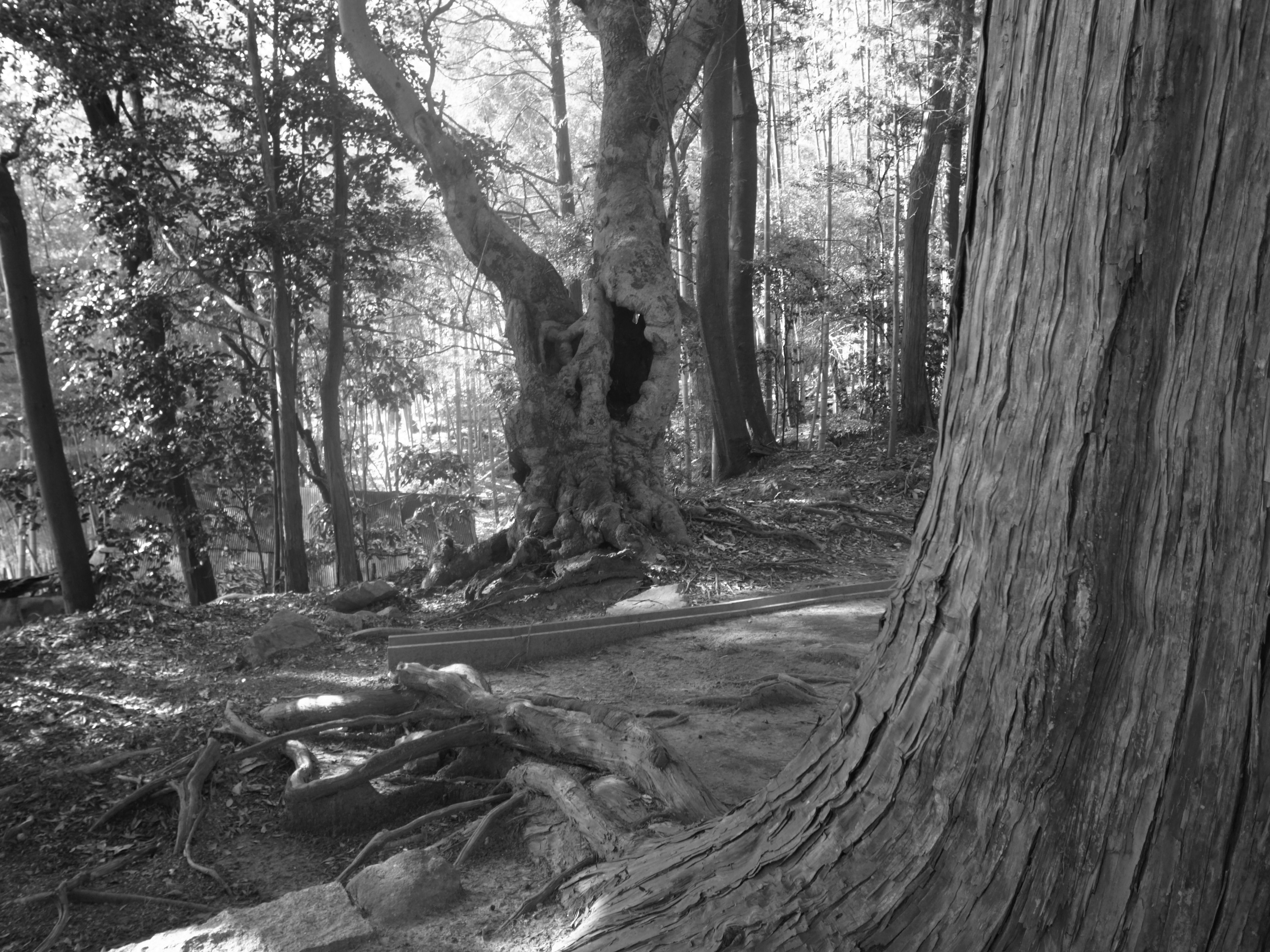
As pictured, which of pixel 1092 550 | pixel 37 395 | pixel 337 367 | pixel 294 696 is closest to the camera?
pixel 1092 550

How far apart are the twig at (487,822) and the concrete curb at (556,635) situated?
200cm

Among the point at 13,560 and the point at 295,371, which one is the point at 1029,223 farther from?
the point at 13,560

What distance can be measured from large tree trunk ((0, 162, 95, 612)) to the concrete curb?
4.51m

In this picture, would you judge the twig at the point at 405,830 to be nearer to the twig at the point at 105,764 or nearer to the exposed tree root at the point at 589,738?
the exposed tree root at the point at 589,738

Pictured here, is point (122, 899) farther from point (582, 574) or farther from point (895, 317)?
point (895, 317)

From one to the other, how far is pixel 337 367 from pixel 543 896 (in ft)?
28.6

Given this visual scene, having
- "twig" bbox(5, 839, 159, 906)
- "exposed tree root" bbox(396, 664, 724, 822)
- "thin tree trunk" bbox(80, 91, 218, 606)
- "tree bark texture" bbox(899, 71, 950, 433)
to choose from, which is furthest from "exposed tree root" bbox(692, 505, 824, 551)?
"tree bark texture" bbox(899, 71, 950, 433)

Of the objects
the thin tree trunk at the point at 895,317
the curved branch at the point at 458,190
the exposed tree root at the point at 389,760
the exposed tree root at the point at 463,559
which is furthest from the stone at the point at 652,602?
the thin tree trunk at the point at 895,317

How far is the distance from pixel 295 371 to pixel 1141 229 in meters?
10.5

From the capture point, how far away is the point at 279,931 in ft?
7.88

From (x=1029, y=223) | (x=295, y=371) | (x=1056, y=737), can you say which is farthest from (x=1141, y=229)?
(x=295, y=371)

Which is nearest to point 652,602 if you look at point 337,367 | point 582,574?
point 582,574

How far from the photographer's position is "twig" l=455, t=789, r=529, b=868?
9.60 ft

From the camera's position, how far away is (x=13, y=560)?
2859 cm
